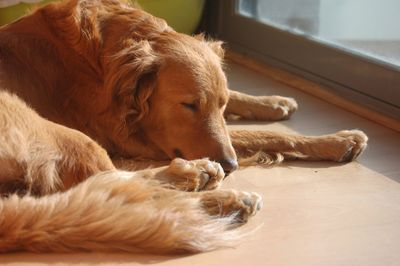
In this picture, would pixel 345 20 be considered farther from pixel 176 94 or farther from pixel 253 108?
pixel 176 94

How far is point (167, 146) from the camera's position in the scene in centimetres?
247

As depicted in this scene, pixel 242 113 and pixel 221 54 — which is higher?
pixel 221 54

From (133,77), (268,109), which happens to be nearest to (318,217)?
(133,77)

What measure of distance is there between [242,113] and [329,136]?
0.55 metres

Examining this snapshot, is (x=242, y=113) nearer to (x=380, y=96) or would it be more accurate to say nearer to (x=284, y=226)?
(x=380, y=96)

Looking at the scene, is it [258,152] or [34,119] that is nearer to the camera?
[34,119]

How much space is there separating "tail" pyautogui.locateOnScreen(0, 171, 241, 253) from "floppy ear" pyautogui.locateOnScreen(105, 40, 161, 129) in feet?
1.91

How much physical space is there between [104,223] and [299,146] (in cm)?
103

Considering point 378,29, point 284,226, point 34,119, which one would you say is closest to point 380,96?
point 378,29

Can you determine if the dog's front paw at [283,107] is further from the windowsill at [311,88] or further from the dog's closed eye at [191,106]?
the dog's closed eye at [191,106]

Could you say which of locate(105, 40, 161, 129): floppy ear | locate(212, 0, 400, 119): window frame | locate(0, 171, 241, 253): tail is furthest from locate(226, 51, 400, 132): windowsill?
locate(0, 171, 241, 253): tail

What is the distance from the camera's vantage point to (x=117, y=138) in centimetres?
251

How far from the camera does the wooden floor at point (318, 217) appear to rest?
1.83 meters

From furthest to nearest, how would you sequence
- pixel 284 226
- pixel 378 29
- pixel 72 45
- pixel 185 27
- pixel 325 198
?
pixel 185 27, pixel 378 29, pixel 72 45, pixel 325 198, pixel 284 226
